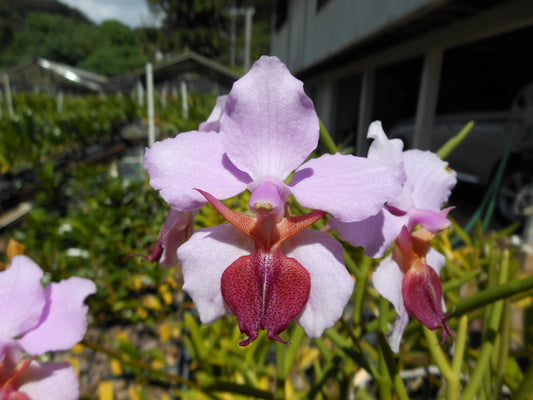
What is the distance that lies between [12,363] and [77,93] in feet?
88.1

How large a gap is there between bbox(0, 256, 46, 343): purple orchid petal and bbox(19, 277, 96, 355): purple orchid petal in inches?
0.6

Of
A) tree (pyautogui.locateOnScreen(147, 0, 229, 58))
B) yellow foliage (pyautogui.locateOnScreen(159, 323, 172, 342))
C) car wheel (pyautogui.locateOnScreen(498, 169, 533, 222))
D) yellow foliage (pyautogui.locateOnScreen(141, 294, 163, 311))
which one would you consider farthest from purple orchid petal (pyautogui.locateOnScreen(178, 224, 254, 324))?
tree (pyautogui.locateOnScreen(147, 0, 229, 58))

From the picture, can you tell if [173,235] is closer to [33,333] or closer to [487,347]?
[33,333]

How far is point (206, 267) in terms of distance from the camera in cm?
29

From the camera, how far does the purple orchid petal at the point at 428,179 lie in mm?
402

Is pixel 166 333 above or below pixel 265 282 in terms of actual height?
below

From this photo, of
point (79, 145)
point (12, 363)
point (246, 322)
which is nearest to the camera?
point (246, 322)

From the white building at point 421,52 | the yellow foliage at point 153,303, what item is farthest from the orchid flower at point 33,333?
the yellow foliage at point 153,303

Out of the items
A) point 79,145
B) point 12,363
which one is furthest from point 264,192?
point 79,145

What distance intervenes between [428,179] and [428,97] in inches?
121

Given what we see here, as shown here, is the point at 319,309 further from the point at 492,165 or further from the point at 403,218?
the point at 492,165

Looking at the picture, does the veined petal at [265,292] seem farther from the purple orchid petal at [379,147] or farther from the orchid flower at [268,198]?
the purple orchid petal at [379,147]

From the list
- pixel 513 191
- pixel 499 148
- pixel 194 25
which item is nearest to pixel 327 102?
Answer: pixel 499 148

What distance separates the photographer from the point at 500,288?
33 centimetres
